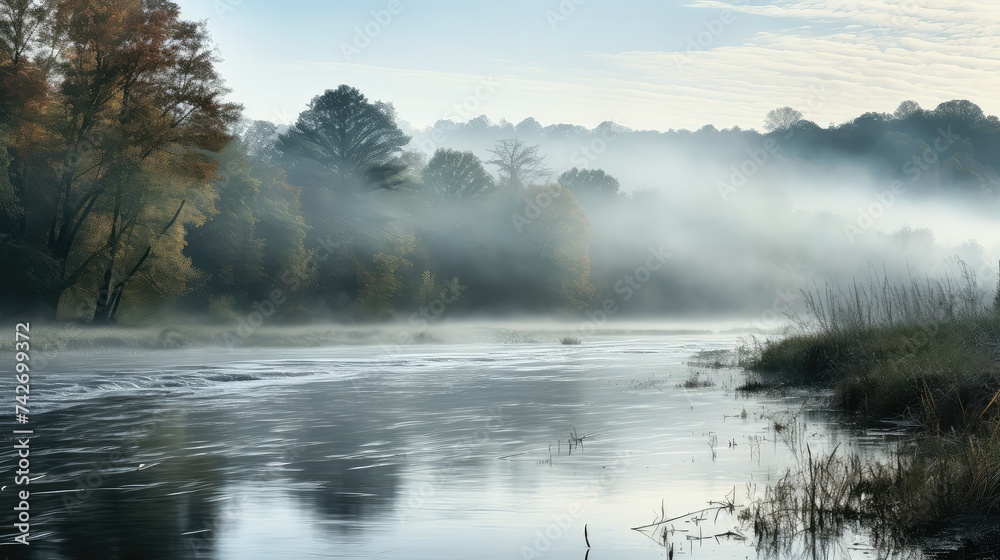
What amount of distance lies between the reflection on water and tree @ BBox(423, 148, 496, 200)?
6845 cm

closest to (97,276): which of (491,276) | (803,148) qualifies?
(491,276)

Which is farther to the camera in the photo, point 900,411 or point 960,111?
point 960,111

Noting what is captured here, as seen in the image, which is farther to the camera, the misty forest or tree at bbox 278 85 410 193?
tree at bbox 278 85 410 193

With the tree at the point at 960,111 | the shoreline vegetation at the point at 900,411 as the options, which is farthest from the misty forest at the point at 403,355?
the tree at the point at 960,111

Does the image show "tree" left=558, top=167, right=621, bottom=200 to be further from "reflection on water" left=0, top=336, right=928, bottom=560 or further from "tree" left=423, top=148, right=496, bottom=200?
"reflection on water" left=0, top=336, right=928, bottom=560

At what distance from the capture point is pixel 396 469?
12047 mm

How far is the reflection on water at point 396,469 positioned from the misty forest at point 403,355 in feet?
0.23

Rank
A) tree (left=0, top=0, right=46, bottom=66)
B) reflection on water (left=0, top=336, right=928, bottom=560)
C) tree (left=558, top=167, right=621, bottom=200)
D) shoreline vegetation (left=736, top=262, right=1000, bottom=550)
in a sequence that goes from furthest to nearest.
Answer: tree (left=558, top=167, right=621, bottom=200) < tree (left=0, top=0, right=46, bottom=66) < shoreline vegetation (left=736, top=262, right=1000, bottom=550) < reflection on water (left=0, top=336, right=928, bottom=560)

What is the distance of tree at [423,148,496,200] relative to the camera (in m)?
92.9

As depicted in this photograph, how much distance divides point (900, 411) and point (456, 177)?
260 feet

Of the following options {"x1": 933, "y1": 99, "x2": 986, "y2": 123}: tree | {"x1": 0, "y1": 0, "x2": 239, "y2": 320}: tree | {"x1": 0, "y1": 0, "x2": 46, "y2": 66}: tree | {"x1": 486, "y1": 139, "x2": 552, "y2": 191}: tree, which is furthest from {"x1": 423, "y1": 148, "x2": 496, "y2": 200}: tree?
{"x1": 933, "y1": 99, "x2": 986, "y2": 123}: tree

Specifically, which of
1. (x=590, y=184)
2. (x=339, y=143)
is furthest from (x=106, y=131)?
(x=590, y=184)

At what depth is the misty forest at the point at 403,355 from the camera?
8781mm

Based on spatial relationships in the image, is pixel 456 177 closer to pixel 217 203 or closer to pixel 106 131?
pixel 217 203
